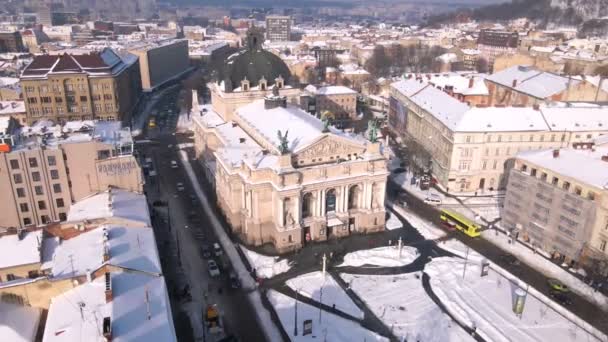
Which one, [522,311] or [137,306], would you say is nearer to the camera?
[137,306]

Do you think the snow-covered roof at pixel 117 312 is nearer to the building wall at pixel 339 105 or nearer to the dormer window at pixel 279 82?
the dormer window at pixel 279 82

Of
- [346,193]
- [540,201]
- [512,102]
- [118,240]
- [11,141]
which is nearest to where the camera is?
[118,240]

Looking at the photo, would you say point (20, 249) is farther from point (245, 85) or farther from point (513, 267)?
point (513, 267)

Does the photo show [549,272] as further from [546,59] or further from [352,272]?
[546,59]

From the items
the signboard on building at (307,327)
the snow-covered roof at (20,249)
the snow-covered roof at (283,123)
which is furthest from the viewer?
the snow-covered roof at (283,123)

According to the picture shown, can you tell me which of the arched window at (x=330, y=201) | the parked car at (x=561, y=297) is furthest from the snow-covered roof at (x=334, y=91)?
the parked car at (x=561, y=297)

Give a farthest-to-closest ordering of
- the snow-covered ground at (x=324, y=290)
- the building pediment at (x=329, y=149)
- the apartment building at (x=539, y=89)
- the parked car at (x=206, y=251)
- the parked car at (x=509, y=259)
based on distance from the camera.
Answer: the apartment building at (x=539, y=89), the building pediment at (x=329, y=149), the parked car at (x=206, y=251), the parked car at (x=509, y=259), the snow-covered ground at (x=324, y=290)

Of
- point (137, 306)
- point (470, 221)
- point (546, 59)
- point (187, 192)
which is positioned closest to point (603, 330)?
point (470, 221)
